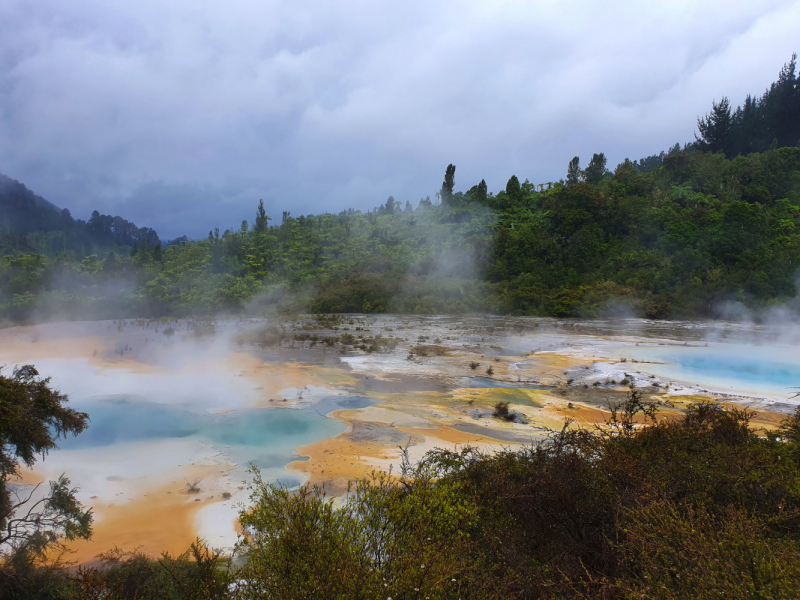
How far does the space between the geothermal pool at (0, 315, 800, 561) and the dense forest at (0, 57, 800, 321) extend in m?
9.15

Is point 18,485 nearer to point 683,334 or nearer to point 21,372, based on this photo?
point 21,372

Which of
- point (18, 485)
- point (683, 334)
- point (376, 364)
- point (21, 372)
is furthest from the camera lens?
point (683, 334)

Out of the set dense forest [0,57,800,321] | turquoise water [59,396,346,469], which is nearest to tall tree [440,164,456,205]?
dense forest [0,57,800,321]

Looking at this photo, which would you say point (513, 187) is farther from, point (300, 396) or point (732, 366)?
point (300, 396)

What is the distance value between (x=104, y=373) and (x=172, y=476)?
7.38 metres

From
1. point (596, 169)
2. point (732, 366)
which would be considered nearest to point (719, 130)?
point (596, 169)

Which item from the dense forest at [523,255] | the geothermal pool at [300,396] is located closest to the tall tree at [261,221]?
the dense forest at [523,255]

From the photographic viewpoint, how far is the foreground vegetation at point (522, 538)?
269cm

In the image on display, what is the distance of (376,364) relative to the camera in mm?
14000

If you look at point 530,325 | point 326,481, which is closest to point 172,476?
point 326,481

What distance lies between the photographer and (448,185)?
160 feet

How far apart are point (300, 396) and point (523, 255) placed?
98.4ft

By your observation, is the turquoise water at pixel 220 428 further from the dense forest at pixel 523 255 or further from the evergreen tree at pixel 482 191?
the evergreen tree at pixel 482 191

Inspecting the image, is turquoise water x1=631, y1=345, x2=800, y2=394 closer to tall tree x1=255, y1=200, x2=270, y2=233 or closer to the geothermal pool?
the geothermal pool
